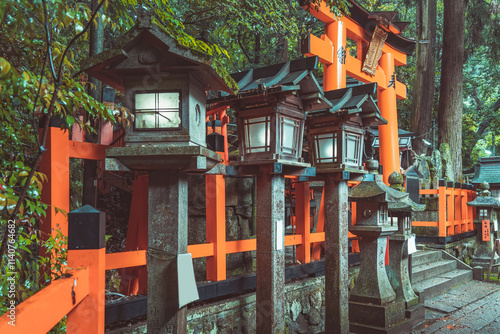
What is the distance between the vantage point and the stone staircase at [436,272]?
9277 mm

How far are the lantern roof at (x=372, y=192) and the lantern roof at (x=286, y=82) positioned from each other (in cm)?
181

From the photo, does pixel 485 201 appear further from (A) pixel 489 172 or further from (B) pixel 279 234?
(B) pixel 279 234

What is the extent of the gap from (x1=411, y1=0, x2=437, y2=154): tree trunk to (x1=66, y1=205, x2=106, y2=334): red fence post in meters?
17.4

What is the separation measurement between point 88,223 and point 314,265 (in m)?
5.63

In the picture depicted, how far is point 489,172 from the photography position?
1570cm

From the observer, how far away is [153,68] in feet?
11.6

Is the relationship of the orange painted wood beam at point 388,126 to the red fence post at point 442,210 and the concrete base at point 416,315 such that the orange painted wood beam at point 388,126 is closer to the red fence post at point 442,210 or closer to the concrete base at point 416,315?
the red fence post at point 442,210

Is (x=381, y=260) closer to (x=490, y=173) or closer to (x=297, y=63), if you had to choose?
(x=297, y=63)

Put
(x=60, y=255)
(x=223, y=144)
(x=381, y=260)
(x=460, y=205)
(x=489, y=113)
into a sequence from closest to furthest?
(x=60, y=255) < (x=223, y=144) < (x=381, y=260) < (x=460, y=205) < (x=489, y=113)

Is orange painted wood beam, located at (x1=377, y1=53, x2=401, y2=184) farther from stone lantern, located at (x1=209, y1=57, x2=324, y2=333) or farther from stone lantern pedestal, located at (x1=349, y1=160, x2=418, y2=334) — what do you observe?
stone lantern, located at (x1=209, y1=57, x2=324, y2=333)

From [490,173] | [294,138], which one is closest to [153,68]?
[294,138]

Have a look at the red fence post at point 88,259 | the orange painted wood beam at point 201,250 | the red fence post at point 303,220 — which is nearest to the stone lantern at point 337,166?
the red fence post at point 303,220

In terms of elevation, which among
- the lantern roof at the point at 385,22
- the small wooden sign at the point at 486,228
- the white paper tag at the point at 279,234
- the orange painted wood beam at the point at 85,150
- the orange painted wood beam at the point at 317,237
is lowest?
the small wooden sign at the point at 486,228

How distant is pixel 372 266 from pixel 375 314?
29.2 inches
